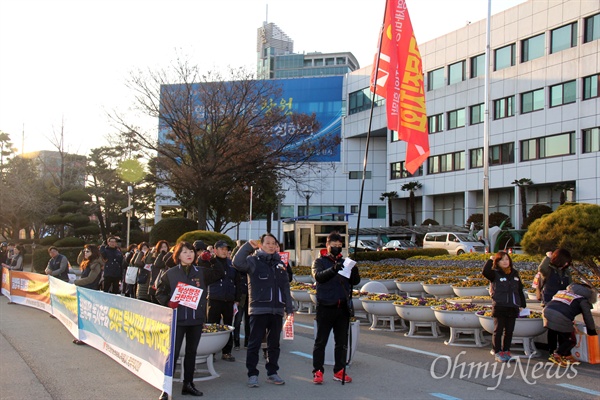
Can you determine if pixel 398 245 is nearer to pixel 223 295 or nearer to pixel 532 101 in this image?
pixel 532 101

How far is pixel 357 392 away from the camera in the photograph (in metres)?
7.09

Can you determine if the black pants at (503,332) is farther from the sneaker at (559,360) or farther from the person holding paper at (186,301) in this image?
the person holding paper at (186,301)

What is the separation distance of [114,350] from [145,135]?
24328mm

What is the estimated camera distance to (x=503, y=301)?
8.72 meters

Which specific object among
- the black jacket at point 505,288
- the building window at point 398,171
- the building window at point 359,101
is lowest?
the black jacket at point 505,288

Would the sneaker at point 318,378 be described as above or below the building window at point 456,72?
below

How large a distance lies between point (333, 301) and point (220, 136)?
2473 cm

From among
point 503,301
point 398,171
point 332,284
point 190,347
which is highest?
point 398,171

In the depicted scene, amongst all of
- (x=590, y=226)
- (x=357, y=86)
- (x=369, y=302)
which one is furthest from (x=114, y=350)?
(x=357, y=86)

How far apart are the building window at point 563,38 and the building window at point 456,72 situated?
9550 millimetres

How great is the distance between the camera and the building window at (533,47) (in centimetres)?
4544

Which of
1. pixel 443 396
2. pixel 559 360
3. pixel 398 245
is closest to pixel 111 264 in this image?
pixel 443 396

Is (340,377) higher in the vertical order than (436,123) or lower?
lower

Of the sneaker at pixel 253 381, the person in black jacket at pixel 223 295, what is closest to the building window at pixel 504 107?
the person in black jacket at pixel 223 295
